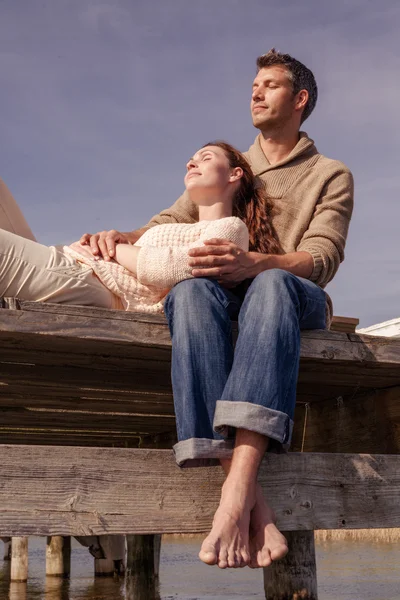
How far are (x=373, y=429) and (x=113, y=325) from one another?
211cm

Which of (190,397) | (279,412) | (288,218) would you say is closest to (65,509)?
(190,397)

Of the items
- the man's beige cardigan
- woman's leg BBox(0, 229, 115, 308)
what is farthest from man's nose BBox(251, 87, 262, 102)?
woman's leg BBox(0, 229, 115, 308)

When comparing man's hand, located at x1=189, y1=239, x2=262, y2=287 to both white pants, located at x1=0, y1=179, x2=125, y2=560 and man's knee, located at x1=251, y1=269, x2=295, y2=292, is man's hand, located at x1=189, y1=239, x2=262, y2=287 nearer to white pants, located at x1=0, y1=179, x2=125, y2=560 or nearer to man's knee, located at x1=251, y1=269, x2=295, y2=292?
man's knee, located at x1=251, y1=269, x2=295, y2=292

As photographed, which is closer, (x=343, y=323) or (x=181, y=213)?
(x=181, y=213)

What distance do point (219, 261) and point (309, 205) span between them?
1.13m

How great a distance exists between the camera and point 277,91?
514cm

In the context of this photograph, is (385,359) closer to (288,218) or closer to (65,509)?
(288,218)

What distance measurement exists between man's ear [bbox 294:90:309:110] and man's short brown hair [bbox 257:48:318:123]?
25mm

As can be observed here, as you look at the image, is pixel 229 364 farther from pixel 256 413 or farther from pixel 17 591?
pixel 17 591

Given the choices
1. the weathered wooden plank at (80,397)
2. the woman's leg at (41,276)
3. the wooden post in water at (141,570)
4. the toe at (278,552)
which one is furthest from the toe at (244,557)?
the wooden post in water at (141,570)

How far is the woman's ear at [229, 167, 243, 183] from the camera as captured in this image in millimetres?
4559

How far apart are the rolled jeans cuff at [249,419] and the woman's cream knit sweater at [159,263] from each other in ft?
2.61

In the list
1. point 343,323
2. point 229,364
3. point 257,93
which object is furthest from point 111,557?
point 229,364

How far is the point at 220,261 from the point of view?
379 cm
